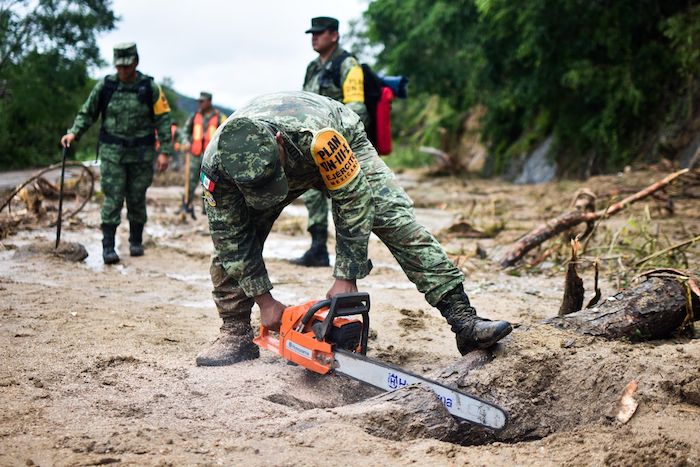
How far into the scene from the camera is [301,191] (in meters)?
3.75

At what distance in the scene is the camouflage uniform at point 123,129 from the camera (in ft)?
23.1

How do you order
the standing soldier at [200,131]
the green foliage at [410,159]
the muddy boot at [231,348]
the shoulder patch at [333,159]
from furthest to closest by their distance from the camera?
the green foliage at [410,159] < the standing soldier at [200,131] < the muddy boot at [231,348] < the shoulder patch at [333,159]

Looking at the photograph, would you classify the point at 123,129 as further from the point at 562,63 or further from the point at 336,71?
the point at 562,63

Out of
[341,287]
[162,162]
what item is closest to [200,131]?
[162,162]

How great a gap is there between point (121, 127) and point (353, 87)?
2.53m

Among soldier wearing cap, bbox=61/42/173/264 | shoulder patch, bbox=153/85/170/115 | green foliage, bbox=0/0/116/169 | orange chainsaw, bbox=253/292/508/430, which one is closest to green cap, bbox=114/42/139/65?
soldier wearing cap, bbox=61/42/173/264

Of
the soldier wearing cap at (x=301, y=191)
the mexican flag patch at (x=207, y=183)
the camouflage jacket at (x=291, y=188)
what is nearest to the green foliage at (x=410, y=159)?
the soldier wearing cap at (x=301, y=191)

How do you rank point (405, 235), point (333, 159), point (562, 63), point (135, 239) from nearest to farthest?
1. point (333, 159)
2. point (405, 235)
3. point (135, 239)
4. point (562, 63)

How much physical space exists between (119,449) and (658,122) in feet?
44.3

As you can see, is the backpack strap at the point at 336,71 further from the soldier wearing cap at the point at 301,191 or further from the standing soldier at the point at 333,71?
the soldier wearing cap at the point at 301,191

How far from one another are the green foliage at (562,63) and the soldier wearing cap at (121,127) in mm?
8902

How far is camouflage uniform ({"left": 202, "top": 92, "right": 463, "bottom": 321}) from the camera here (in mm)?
3218

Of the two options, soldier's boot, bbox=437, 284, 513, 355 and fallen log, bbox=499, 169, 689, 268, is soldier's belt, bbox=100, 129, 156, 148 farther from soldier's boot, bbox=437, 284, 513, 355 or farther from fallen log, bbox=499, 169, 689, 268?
soldier's boot, bbox=437, 284, 513, 355

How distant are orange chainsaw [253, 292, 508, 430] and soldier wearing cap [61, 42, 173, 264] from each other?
413 cm
